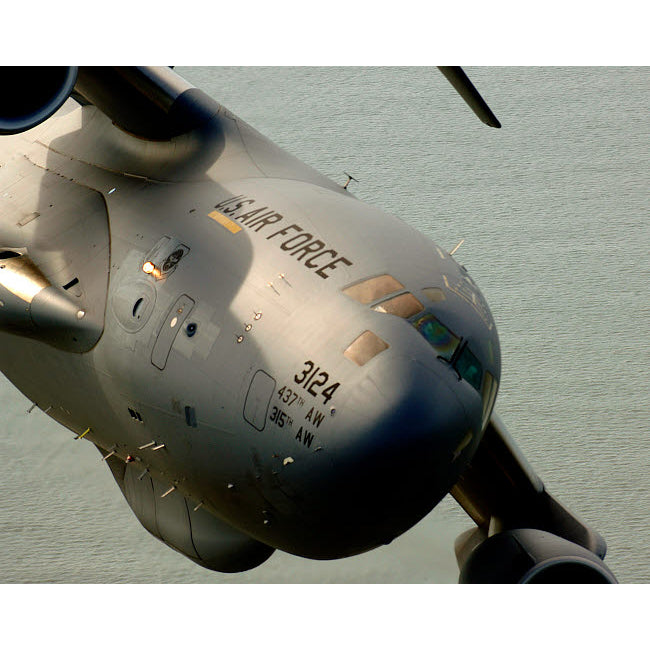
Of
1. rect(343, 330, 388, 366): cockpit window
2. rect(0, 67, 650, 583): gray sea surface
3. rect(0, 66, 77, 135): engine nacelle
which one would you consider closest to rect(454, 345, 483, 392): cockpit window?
rect(343, 330, 388, 366): cockpit window

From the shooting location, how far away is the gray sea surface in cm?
1400

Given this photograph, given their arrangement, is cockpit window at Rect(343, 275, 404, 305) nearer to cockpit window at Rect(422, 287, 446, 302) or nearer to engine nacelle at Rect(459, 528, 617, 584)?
cockpit window at Rect(422, 287, 446, 302)

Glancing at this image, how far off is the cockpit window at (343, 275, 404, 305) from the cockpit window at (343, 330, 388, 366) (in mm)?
369

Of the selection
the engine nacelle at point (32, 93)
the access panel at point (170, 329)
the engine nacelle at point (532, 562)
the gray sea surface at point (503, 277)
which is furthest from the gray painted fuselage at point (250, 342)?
the engine nacelle at point (532, 562)

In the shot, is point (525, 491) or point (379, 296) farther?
point (525, 491)

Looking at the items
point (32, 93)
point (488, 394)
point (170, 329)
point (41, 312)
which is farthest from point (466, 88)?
point (41, 312)

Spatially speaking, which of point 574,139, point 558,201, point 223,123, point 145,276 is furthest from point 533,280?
Result: point 145,276

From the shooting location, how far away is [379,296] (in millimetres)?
9250

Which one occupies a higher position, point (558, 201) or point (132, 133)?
point (132, 133)

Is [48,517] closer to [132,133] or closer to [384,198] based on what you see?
[132,133]

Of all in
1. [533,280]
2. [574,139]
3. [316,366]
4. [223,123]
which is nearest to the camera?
[316,366]

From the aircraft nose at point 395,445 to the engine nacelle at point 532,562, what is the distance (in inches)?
128

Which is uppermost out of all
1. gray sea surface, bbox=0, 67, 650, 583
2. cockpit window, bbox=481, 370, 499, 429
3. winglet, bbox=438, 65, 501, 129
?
winglet, bbox=438, 65, 501, 129

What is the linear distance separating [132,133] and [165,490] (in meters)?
3.60
